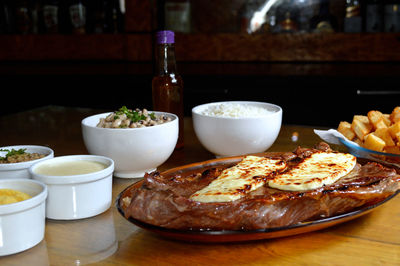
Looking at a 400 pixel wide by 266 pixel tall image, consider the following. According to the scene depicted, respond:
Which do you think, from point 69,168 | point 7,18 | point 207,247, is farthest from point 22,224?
point 7,18

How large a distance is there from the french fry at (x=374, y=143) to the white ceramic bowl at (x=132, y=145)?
24.6 inches

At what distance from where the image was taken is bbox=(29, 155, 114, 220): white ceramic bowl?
3.53 ft

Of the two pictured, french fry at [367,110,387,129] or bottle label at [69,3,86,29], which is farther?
bottle label at [69,3,86,29]

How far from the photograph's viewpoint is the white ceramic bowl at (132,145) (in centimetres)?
137

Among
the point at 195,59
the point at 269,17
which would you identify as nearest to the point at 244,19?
the point at 269,17

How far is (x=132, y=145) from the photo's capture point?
1.38 meters

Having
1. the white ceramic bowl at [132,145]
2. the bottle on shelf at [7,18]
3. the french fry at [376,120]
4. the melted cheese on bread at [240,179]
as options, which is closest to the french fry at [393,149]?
the french fry at [376,120]

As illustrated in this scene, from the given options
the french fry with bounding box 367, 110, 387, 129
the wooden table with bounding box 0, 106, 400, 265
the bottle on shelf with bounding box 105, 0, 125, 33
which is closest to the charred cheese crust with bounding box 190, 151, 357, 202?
the wooden table with bounding box 0, 106, 400, 265

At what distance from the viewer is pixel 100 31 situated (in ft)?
14.1

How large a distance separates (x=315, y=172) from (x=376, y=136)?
1.78ft

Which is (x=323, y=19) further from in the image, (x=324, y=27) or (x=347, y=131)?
(x=347, y=131)

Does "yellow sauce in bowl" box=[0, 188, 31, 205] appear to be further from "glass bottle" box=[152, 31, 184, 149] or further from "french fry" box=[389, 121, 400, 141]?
"french fry" box=[389, 121, 400, 141]

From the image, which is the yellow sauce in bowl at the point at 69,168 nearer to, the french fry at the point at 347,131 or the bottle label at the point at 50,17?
the french fry at the point at 347,131

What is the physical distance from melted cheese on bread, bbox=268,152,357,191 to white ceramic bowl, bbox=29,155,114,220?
41 cm
